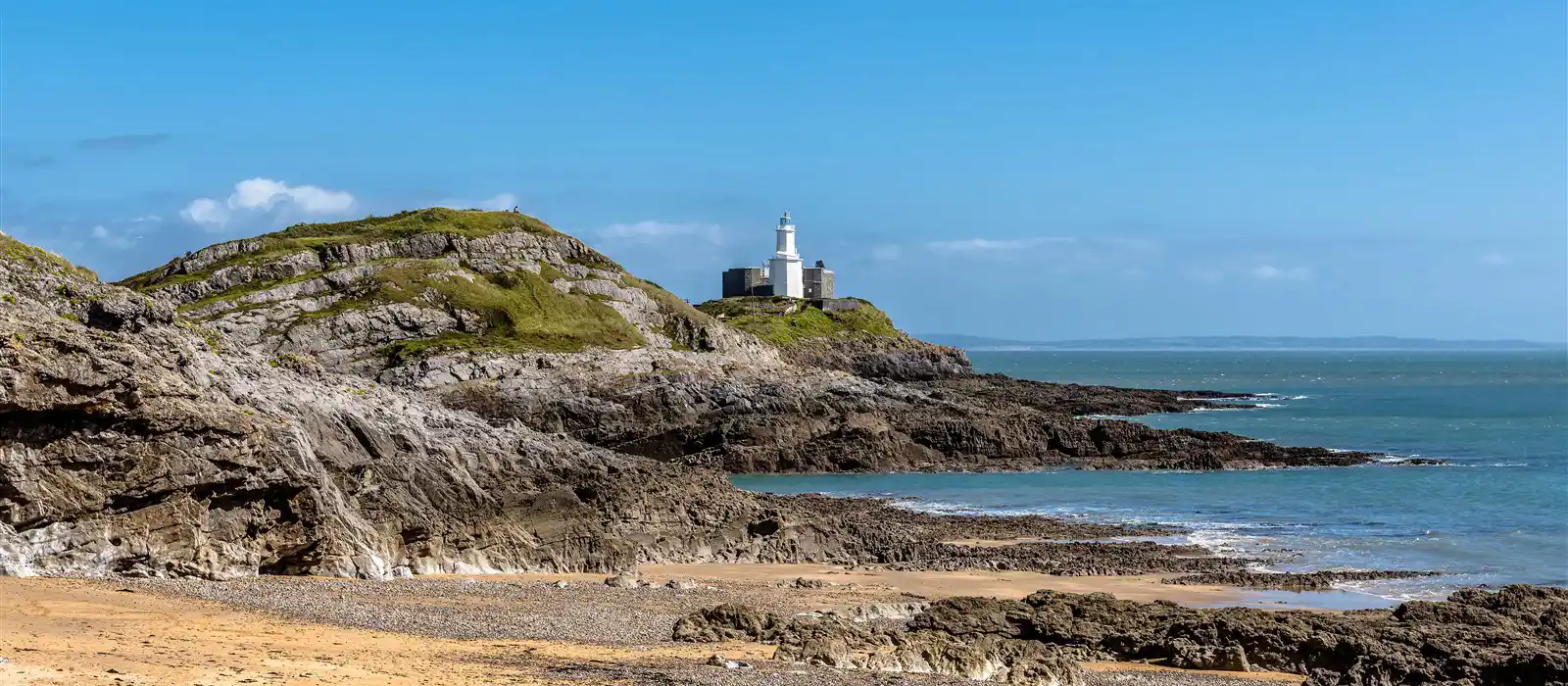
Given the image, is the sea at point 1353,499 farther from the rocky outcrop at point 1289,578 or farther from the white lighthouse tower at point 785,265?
the white lighthouse tower at point 785,265

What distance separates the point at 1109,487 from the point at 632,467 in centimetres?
2331

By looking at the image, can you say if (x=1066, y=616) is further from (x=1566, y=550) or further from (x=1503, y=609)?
(x=1566, y=550)

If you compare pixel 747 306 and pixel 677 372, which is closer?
pixel 677 372

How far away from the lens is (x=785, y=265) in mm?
124812

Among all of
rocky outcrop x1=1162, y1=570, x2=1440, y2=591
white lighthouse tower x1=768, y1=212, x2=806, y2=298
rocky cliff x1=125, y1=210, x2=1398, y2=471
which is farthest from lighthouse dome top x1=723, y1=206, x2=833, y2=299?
rocky outcrop x1=1162, y1=570, x2=1440, y2=591

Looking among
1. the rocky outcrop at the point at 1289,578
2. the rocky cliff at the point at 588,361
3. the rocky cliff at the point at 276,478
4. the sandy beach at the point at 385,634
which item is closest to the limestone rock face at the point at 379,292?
the rocky cliff at the point at 588,361

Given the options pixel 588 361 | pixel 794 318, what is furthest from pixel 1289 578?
pixel 794 318

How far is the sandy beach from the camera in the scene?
14648mm

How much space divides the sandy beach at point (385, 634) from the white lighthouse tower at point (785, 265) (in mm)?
100886

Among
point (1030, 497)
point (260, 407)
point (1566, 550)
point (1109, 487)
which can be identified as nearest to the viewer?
point (260, 407)

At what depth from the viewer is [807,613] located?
21.0m

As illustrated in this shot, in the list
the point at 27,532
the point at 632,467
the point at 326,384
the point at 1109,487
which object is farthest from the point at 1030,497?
the point at 27,532

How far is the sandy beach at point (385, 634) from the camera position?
577 inches

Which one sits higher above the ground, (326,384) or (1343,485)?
(326,384)
